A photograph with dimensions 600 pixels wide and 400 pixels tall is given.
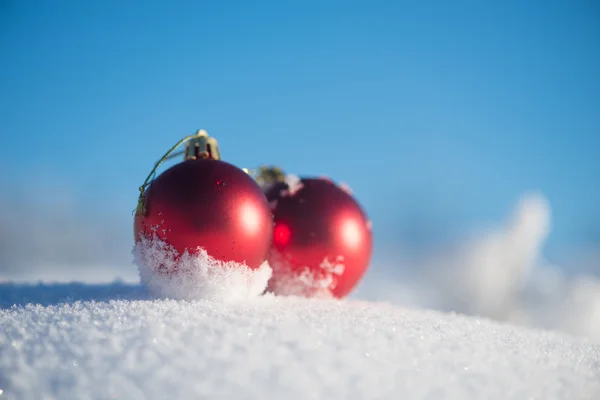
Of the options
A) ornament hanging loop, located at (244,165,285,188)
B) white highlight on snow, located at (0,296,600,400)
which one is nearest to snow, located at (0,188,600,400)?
white highlight on snow, located at (0,296,600,400)

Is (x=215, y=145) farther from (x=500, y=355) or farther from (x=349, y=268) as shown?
(x=500, y=355)

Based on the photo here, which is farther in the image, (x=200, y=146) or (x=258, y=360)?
(x=200, y=146)

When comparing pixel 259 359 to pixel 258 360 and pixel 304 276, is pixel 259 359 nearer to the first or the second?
pixel 258 360

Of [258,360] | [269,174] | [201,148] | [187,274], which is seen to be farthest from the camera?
[269,174]

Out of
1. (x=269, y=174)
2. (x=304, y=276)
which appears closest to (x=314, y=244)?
(x=304, y=276)

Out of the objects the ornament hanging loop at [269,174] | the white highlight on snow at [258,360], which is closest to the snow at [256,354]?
the white highlight on snow at [258,360]

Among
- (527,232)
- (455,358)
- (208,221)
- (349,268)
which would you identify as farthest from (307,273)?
(527,232)
